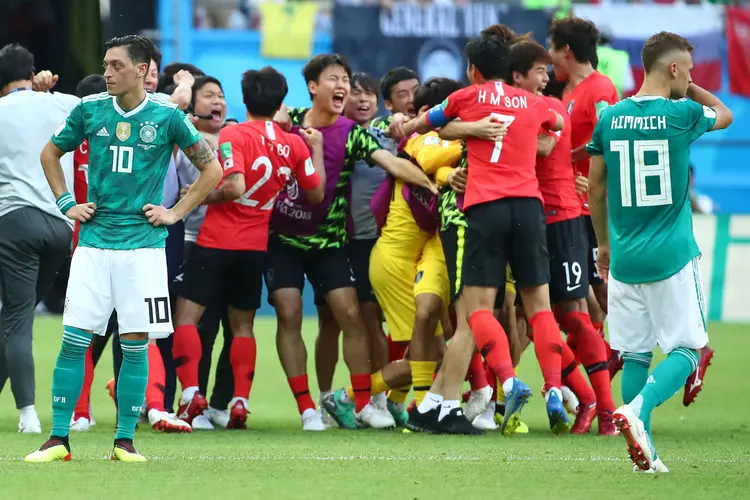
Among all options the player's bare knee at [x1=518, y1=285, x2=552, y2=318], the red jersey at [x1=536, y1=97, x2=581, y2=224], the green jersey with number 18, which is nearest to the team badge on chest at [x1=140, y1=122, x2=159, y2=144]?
the green jersey with number 18

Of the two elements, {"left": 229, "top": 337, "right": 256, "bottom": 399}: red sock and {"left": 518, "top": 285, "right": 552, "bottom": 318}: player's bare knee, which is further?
{"left": 229, "top": 337, "right": 256, "bottom": 399}: red sock

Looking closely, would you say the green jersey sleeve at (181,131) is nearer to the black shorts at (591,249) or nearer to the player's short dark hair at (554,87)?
the black shorts at (591,249)

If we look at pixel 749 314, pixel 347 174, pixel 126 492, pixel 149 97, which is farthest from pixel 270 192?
pixel 749 314

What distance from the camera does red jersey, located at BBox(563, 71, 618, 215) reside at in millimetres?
8883

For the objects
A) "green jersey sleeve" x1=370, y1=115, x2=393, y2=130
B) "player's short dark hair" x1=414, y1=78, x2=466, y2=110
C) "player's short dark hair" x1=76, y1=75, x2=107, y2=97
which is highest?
"player's short dark hair" x1=76, y1=75, x2=107, y2=97

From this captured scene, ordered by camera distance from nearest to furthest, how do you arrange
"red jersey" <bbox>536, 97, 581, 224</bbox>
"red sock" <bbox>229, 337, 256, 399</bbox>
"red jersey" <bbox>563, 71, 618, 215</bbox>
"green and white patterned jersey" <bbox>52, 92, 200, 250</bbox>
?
"green and white patterned jersey" <bbox>52, 92, 200, 250</bbox>, "red jersey" <bbox>536, 97, 581, 224</bbox>, "red sock" <bbox>229, 337, 256, 399</bbox>, "red jersey" <bbox>563, 71, 618, 215</bbox>

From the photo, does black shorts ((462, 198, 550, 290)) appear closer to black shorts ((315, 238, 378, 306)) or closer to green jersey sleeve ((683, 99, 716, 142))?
black shorts ((315, 238, 378, 306))

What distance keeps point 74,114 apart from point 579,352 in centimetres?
355

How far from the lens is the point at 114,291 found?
6.62 m

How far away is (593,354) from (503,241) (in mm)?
1062

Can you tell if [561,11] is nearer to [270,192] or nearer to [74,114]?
[270,192]

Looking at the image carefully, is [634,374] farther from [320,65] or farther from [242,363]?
A: [320,65]

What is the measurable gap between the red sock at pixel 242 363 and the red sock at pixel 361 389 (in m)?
0.76

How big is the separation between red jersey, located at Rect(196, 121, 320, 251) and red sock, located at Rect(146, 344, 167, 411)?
2.49ft
